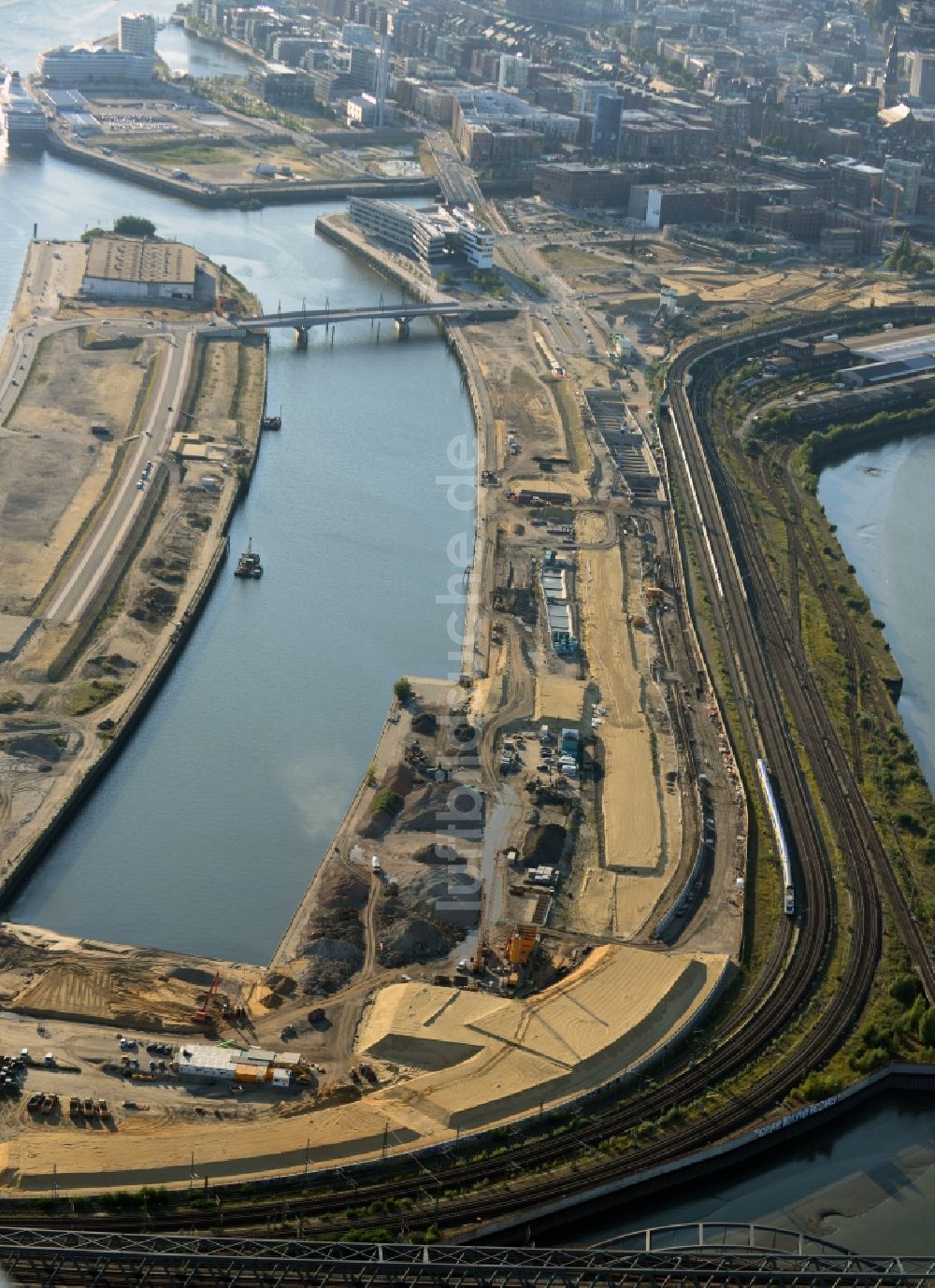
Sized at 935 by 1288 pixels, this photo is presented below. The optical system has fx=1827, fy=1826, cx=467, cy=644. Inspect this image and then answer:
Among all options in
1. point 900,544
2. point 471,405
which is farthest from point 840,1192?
point 471,405

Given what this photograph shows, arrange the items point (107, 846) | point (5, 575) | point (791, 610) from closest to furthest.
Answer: point (107, 846) < point (5, 575) < point (791, 610)

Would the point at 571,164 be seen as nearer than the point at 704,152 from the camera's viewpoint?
Yes

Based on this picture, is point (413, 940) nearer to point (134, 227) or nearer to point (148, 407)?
point (148, 407)

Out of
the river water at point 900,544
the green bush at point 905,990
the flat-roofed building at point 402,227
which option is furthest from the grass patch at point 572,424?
the green bush at point 905,990

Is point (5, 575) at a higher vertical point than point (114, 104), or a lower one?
lower

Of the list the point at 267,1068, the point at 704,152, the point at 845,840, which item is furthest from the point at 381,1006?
the point at 704,152

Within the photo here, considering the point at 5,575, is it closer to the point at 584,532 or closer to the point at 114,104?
the point at 584,532

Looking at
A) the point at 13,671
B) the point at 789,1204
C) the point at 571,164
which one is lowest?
the point at 789,1204
